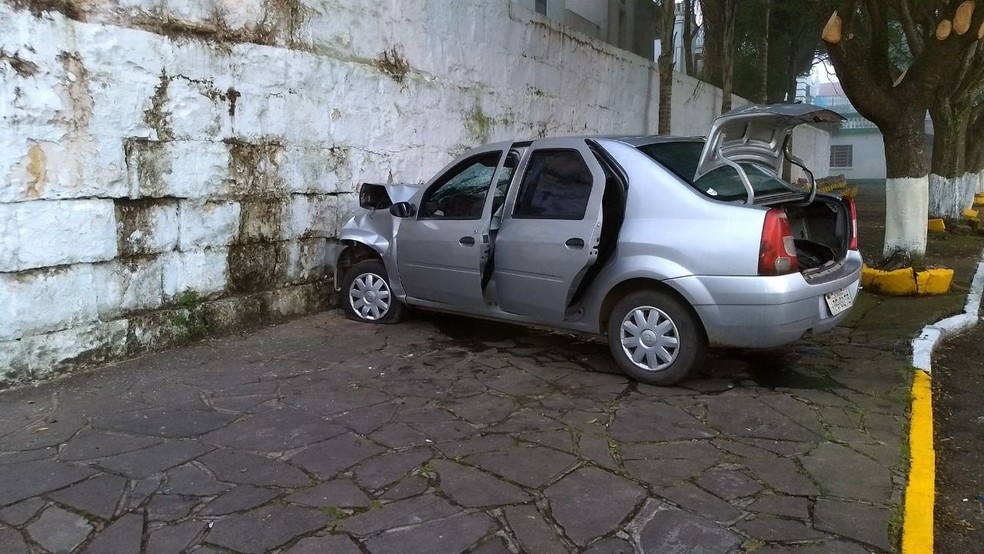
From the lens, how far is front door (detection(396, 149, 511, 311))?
5.71m

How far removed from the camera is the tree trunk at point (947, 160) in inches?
542

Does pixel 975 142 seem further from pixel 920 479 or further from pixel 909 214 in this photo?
pixel 920 479

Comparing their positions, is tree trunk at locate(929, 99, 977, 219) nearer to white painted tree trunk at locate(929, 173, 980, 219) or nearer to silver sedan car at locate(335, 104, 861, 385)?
white painted tree trunk at locate(929, 173, 980, 219)

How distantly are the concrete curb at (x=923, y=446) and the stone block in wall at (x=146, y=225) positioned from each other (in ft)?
17.0

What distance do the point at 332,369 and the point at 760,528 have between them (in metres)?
3.25

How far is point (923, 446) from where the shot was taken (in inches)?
157

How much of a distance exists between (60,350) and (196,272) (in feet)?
3.98

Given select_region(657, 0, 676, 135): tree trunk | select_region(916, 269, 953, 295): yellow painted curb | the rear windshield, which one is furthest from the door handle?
select_region(657, 0, 676, 135): tree trunk

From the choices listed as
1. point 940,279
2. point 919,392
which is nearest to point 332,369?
point 919,392

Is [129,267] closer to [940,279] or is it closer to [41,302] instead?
[41,302]

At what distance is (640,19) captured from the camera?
1856 centimetres

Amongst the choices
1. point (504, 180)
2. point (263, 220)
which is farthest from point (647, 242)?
point (263, 220)

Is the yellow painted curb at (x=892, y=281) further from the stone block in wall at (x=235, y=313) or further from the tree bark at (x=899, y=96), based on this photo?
the stone block in wall at (x=235, y=313)

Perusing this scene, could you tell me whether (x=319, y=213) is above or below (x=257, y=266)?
above
